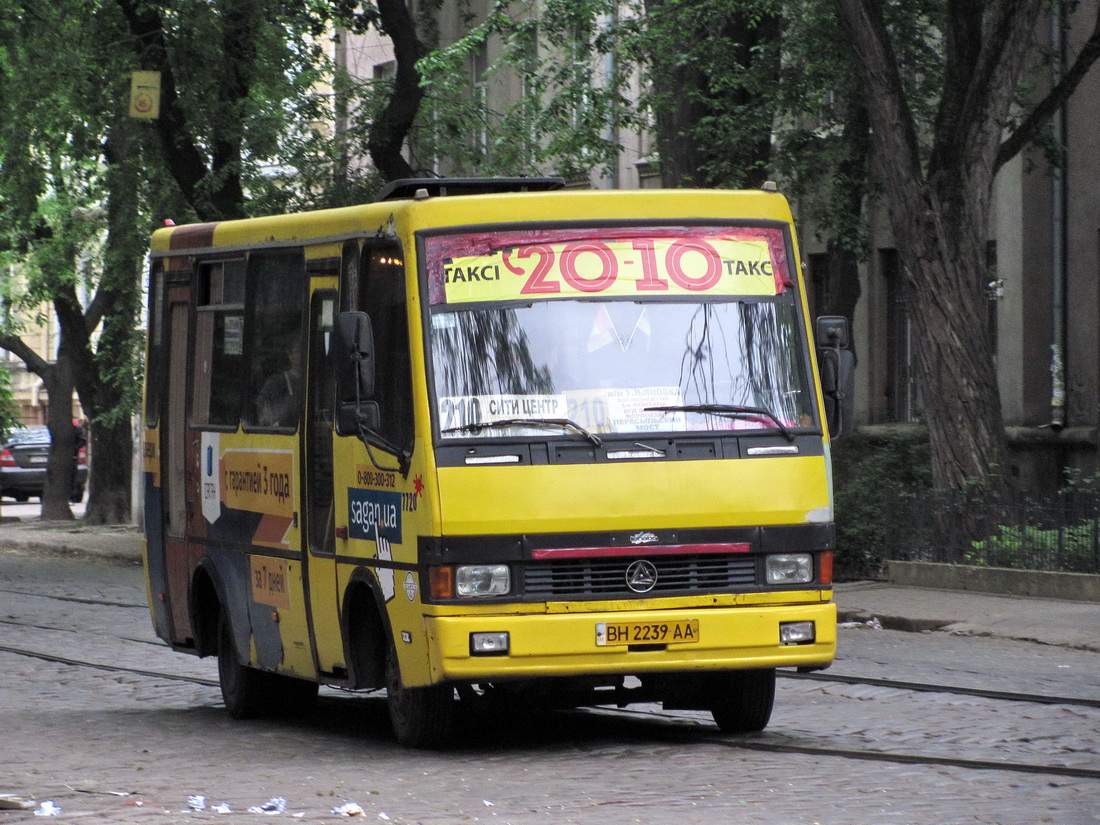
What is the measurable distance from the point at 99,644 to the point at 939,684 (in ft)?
23.5

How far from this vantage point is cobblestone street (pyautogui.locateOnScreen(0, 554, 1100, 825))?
771cm

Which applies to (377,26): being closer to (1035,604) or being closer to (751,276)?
(1035,604)

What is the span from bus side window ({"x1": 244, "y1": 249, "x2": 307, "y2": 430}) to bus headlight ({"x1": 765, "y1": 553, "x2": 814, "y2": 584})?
2.71m

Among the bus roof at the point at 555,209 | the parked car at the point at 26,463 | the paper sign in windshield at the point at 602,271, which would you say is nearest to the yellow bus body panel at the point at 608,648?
the paper sign in windshield at the point at 602,271

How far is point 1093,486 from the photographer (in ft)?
61.9

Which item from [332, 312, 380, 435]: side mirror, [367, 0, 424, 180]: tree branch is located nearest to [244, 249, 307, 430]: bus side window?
[332, 312, 380, 435]: side mirror

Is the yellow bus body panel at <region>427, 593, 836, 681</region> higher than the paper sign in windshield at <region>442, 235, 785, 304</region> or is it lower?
lower

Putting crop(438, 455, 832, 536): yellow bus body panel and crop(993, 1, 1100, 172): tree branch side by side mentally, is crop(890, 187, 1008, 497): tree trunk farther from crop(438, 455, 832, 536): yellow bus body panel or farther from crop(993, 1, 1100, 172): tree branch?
crop(438, 455, 832, 536): yellow bus body panel

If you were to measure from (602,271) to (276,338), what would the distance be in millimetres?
2294

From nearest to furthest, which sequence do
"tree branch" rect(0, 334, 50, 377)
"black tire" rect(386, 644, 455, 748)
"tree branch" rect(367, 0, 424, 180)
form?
"black tire" rect(386, 644, 455, 748)
"tree branch" rect(367, 0, 424, 180)
"tree branch" rect(0, 334, 50, 377)

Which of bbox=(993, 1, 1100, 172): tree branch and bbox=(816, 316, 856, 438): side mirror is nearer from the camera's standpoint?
bbox=(816, 316, 856, 438): side mirror

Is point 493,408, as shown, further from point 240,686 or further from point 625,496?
point 240,686

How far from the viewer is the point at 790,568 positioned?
9.31 m

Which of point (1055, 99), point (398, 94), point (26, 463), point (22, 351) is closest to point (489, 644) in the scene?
point (1055, 99)
